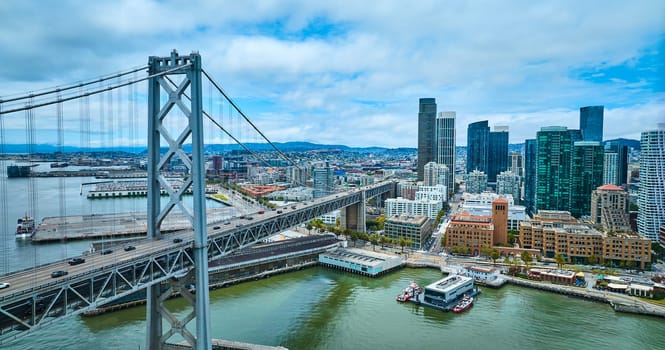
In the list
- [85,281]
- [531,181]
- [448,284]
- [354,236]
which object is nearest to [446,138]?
[531,181]

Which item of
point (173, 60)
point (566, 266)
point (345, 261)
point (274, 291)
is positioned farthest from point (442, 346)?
point (566, 266)

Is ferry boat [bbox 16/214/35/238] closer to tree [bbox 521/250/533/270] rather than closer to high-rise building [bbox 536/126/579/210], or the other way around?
tree [bbox 521/250/533/270]

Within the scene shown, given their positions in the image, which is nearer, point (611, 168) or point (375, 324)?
point (375, 324)

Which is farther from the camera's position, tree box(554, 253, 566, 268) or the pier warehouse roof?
tree box(554, 253, 566, 268)

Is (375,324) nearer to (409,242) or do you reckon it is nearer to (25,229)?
(409,242)

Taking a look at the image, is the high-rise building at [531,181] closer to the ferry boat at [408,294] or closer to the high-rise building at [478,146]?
the high-rise building at [478,146]

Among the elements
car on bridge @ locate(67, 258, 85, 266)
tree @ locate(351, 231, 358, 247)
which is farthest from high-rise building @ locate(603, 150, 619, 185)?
car on bridge @ locate(67, 258, 85, 266)
